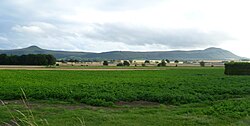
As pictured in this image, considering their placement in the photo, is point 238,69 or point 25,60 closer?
point 238,69

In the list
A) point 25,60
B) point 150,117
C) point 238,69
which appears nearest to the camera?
point 150,117

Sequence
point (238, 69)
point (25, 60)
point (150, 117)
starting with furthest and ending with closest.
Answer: point (25, 60) < point (238, 69) < point (150, 117)

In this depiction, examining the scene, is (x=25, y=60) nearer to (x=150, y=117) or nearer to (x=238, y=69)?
(x=238, y=69)

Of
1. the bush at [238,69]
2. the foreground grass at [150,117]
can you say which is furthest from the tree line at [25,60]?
the foreground grass at [150,117]

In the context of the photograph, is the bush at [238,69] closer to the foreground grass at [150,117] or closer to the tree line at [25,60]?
the foreground grass at [150,117]

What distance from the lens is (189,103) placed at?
19.5m

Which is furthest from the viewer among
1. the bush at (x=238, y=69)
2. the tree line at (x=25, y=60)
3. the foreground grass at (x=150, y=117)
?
the tree line at (x=25, y=60)

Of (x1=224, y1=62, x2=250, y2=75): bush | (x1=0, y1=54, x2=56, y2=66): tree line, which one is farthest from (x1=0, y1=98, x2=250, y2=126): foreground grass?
(x1=0, y1=54, x2=56, y2=66): tree line

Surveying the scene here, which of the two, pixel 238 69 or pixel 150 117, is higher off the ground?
pixel 238 69

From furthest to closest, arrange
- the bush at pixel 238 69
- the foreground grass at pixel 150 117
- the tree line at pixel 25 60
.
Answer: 1. the tree line at pixel 25 60
2. the bush at pixel 238 69
3. the foreground grass at pixel 150 117

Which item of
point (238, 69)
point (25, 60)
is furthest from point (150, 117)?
point (25, 60)

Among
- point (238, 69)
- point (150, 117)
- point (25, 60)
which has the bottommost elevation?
point (150, 117)

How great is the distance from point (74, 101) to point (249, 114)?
947cm

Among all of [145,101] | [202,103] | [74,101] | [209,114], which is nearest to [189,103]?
[202,103]
